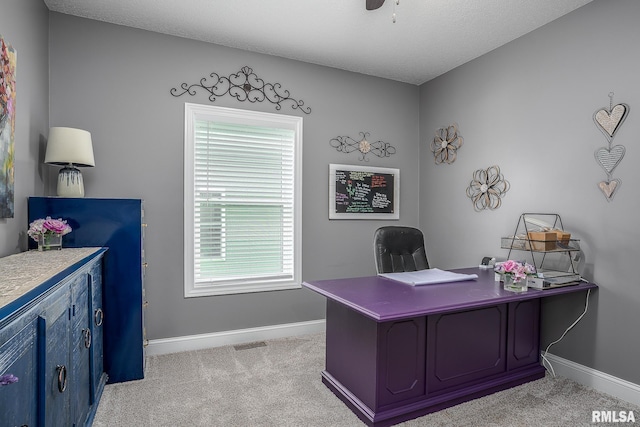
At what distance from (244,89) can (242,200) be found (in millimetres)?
1037

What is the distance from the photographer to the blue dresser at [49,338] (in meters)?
0.95

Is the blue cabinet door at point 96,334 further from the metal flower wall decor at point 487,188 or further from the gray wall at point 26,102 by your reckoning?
the metal flower wall decor at point 487,188

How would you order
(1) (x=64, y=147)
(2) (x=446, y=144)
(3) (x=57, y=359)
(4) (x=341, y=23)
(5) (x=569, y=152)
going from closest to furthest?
(3) (x=57, y=359), (1) (x=64, y=147), (5) (x=569, y=152), (4) (x=341, y=23), (2) (x=446, y=144)

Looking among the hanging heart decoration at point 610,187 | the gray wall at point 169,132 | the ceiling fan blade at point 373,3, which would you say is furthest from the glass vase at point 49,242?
the hanging heart decoration at point 610,187

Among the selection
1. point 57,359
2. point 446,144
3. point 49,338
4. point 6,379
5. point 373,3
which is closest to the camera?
point 6,379

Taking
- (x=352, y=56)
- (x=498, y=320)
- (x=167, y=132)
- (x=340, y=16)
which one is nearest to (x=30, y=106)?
(x=167, y=132)

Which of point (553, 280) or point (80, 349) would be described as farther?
point (553, 280)

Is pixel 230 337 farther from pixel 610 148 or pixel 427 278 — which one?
pixel 610 148

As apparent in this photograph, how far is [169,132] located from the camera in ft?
9.91

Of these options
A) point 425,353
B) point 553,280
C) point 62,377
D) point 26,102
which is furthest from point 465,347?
point 26,102

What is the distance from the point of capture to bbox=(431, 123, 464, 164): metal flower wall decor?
3.64m

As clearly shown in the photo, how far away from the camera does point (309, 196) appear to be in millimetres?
3582

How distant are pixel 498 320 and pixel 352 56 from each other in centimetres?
264

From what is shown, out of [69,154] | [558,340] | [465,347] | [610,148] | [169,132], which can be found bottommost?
[558,340]
